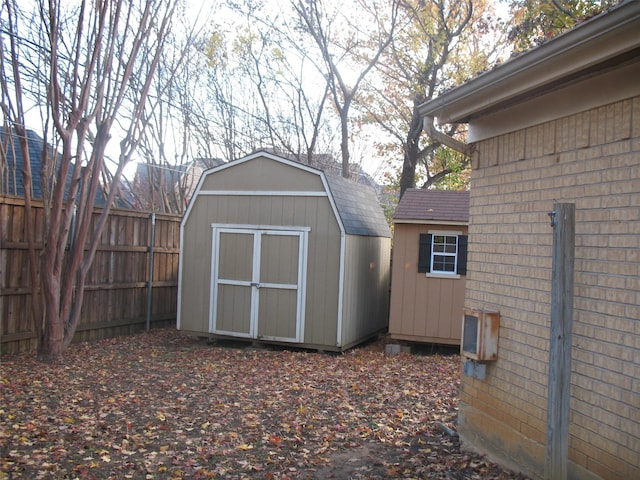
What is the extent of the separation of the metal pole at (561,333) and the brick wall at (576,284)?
0.24 meters

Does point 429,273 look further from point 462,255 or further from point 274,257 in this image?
point 274,257

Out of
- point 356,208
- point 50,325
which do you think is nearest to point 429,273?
point 356,208

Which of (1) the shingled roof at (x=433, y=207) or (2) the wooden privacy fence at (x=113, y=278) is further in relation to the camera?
(1) the shingled roof at (x=433, y=207)

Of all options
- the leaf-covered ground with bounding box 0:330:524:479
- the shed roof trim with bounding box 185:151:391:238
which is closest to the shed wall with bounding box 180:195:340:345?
the shed roof trim with bounding box 185:151:391:238

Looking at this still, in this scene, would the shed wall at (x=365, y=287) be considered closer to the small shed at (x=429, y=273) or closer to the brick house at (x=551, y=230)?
the small shed at (x=429, y=273)

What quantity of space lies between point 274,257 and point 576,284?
7.01 m

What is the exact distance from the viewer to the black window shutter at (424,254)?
10508mm

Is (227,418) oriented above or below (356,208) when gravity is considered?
below

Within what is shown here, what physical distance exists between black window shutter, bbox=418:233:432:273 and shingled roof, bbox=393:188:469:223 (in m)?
0.32

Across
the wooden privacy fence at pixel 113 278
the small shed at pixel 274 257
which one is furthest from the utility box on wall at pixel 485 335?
the wooden privacy fence at pixel 113 278

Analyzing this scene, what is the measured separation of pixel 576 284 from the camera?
3.84m

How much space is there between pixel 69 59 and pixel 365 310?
6.54 meters

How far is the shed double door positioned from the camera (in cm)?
1032

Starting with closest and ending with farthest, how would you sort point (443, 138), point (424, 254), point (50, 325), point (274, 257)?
point (443, 138)
point (50, 325)
point (274, 257)
point (424, 254)
